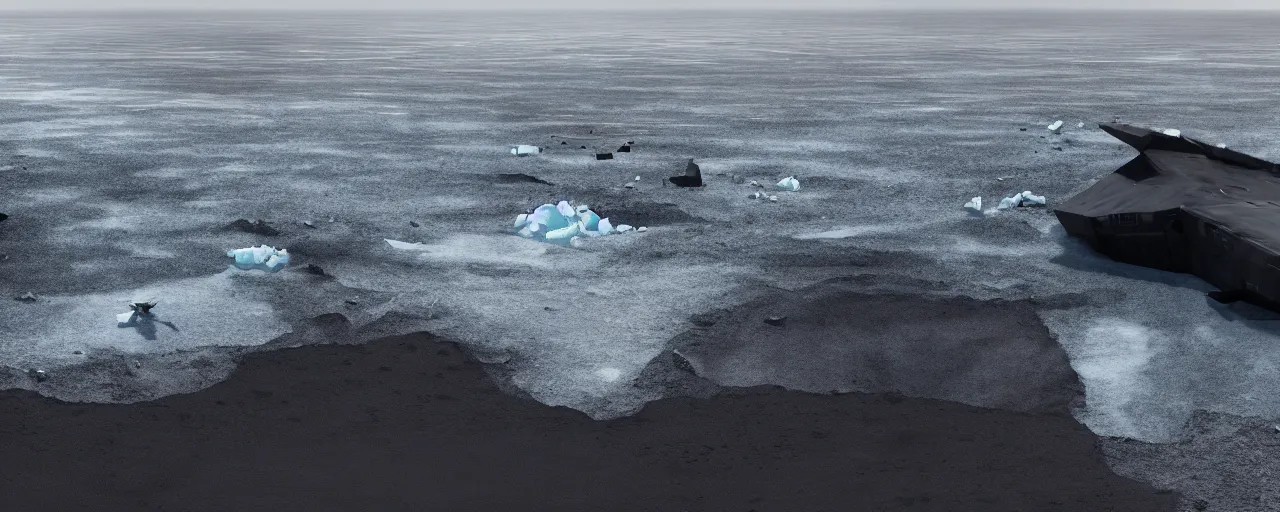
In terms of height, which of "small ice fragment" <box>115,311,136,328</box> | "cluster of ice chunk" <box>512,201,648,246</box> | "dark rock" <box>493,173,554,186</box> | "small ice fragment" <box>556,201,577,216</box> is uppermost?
"small ice fragment" <box>556,201,577,216</box>

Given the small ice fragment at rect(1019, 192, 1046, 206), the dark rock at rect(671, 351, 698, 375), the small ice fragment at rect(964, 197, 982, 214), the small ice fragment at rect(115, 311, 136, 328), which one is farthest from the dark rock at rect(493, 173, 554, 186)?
the dark rock at rect(671, 351, 698, 375)

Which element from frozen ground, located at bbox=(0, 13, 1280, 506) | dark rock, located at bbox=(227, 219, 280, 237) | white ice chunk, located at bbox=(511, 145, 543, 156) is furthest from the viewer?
white ice chunk, located at bbox=(511, 145, 543, 156)

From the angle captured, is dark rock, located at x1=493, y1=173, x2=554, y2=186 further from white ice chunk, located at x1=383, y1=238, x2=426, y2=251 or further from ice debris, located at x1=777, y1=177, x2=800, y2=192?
white ice chunk, located at x1=383, y1=238, x2=426, y2=251

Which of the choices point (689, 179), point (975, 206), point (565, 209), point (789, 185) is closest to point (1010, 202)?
point (975, 206)

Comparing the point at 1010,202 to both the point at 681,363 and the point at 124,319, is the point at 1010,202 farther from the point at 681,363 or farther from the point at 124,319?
the point at 124,319

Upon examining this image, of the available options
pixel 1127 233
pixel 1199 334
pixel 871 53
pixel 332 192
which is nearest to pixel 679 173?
pixel 332 192
